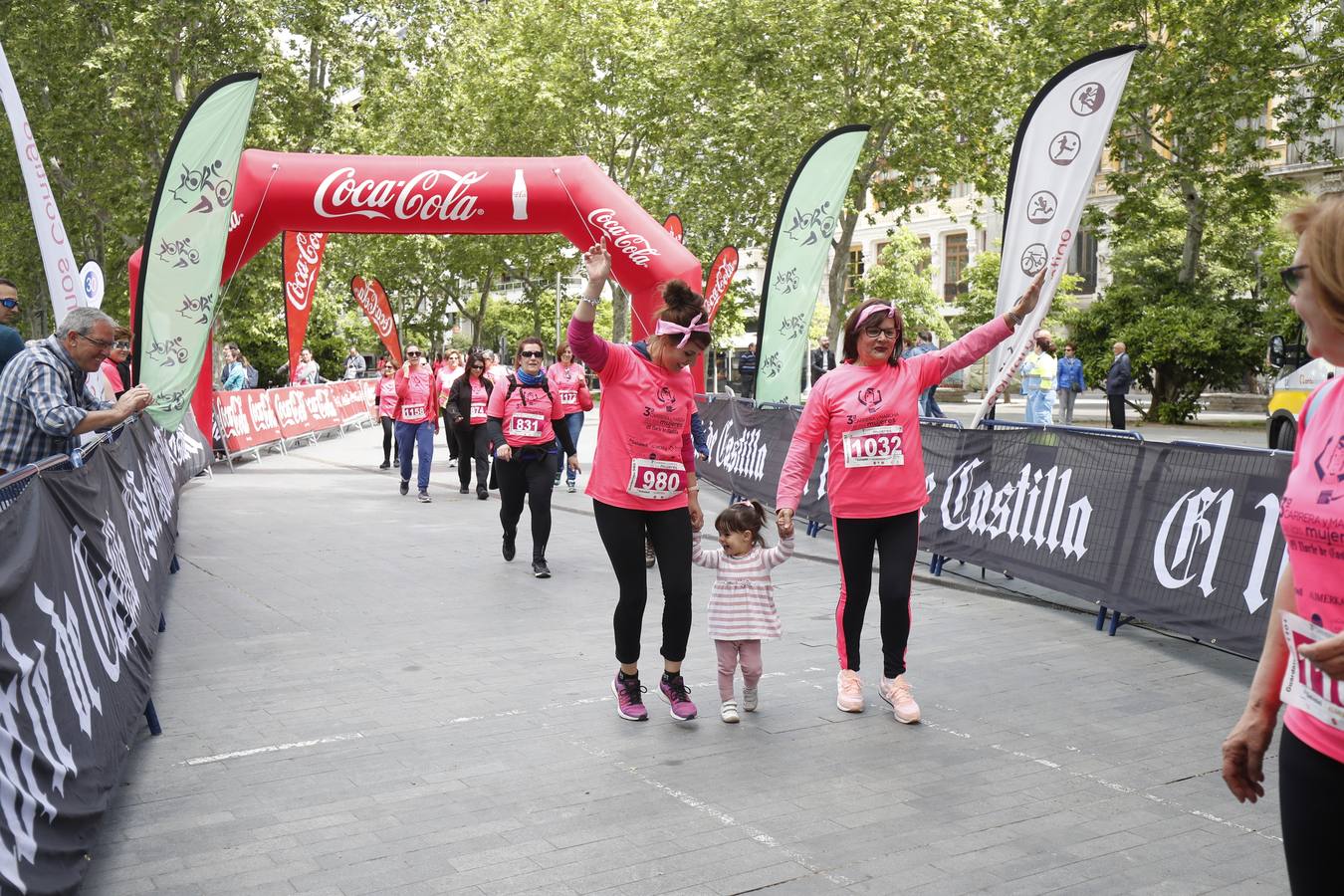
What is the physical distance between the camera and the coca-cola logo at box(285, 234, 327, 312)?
2103 cm

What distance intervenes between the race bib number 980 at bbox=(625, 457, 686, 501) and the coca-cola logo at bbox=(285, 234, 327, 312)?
1655 cm

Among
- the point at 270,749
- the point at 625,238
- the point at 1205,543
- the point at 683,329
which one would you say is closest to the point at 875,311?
the point at 683,329

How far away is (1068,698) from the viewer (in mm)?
6324

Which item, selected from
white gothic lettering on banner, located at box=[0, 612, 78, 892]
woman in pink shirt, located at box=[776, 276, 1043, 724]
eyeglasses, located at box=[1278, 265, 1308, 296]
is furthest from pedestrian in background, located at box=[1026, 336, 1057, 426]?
eyeglasses, located at box=[1278, 265, 1308, 296]

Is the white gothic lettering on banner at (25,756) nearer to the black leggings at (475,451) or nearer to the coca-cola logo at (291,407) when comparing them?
the black leggings at (475,451)

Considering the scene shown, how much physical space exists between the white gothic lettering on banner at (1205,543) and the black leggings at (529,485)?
4.75 metres

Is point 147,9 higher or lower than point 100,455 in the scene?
higher

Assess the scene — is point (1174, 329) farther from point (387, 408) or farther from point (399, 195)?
point (399, 195)

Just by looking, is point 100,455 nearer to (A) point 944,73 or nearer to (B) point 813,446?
(B) point 813,446

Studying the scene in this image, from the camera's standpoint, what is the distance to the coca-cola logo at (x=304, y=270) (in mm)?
21031

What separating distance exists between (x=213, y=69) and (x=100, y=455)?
85.3 ft

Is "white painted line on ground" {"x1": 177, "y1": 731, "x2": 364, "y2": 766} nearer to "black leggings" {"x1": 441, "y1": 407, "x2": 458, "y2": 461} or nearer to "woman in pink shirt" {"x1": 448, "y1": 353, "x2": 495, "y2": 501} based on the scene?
"woman in pink shirt" {"x1": 448, "y1": 353, "x2": 495, "y2": 501}

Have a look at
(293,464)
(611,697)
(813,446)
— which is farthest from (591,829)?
(293,464)

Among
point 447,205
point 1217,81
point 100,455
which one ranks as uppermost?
point 1217,81
